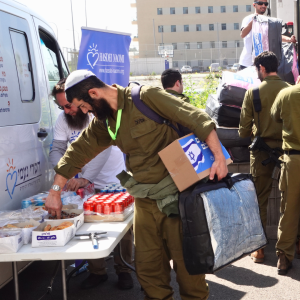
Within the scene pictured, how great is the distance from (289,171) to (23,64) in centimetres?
271

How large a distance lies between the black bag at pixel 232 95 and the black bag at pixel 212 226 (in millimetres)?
2763

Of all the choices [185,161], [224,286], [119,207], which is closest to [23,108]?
[119,207]

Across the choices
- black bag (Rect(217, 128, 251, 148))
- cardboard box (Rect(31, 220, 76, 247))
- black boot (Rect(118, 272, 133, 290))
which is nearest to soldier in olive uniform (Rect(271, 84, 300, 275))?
black bag (Rect(217, 128, 251, 148))

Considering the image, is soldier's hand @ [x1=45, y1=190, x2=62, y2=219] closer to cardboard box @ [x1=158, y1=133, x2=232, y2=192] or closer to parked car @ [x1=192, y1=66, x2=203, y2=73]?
cardboard box @ [x1=158, y1=133, x2=232, y2=192]

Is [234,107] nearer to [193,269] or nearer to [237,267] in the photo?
[237,267]

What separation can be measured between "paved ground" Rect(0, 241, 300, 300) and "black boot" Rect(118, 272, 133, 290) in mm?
46

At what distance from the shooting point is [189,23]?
73.3 meters

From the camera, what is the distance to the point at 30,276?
447 centimetres

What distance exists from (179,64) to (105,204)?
58893mm

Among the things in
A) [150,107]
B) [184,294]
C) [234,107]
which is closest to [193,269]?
[184,294]

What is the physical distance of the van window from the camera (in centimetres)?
371

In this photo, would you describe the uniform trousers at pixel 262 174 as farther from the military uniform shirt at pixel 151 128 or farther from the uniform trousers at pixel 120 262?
the military uniform shirt at pixel 151 128

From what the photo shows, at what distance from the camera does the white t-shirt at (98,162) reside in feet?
13.2

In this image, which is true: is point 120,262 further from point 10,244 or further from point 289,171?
point 289,171
